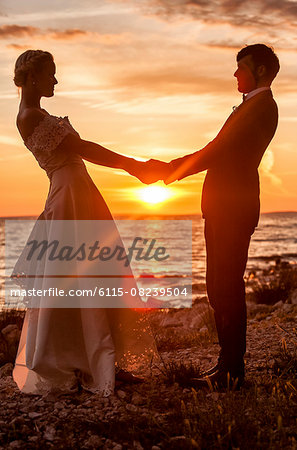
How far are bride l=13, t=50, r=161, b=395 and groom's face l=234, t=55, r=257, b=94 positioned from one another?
56.0 inches

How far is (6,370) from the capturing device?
5.92 meters

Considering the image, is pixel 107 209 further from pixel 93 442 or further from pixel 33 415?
pixel 93 442

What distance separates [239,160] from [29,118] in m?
1.91

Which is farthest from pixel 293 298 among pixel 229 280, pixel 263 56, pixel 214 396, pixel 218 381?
pixel 263 56

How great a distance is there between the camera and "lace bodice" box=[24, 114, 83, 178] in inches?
181

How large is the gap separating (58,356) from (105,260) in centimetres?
98

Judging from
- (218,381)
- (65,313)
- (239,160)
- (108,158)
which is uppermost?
(108,158)

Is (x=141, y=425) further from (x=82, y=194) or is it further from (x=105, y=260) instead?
(x=82, y=194)

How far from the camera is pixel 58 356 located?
471 centimetres

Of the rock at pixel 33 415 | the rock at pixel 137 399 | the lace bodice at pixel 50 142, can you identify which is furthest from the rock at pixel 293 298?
the rock at pixel 33 415

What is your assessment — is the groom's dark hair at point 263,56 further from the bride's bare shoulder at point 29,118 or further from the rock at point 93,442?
the rock at point 93,442

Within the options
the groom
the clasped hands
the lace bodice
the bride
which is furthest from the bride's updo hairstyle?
the groom

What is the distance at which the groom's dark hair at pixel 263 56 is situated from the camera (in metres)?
4.40

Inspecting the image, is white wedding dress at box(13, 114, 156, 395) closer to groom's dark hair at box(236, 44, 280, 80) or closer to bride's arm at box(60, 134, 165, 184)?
bride's arm at box(60, 134, 165, 184)
